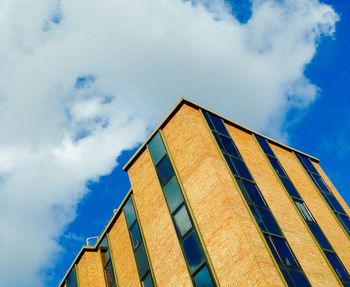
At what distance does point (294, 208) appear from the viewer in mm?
18750

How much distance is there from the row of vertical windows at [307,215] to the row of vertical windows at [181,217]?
5725mm

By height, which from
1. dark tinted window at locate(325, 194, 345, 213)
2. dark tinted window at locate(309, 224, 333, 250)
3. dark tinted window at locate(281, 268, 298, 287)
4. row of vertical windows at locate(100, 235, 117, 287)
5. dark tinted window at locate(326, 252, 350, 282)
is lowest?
dark tinted window at locate(281, 268, 298, 287)

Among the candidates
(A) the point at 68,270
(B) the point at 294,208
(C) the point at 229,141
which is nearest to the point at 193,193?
(C) the point at 229,141

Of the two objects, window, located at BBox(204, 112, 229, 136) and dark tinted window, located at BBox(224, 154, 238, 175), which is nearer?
dark tinted window, located at BBox(224, 154, 238, 175)

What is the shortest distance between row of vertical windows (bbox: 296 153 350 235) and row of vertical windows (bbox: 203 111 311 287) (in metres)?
6.62

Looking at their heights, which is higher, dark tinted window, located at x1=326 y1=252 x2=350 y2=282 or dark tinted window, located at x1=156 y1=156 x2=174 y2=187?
dark tinted window, located at x1=156 y1=156 x2=174 y2=187

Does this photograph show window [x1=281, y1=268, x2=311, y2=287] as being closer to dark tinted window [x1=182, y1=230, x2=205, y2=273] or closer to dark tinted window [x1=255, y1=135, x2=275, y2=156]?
dark tinted window [x1=182, y1=230, x2=205, y2=273]

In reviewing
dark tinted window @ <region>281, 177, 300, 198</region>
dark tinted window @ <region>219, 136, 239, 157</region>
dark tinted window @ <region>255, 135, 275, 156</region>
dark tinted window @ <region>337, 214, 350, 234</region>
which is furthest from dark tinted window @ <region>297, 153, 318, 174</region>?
dark tinted window @ <region>219, 136, 239, 157</region>

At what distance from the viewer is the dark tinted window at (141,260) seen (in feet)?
61.0

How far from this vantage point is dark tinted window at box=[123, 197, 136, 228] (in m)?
21.0

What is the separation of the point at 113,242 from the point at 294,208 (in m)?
10.5

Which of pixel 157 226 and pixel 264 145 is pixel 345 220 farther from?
pixel 157 226

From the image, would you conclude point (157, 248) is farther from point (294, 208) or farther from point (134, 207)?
point (294, 208)

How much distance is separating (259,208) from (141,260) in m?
6.42
